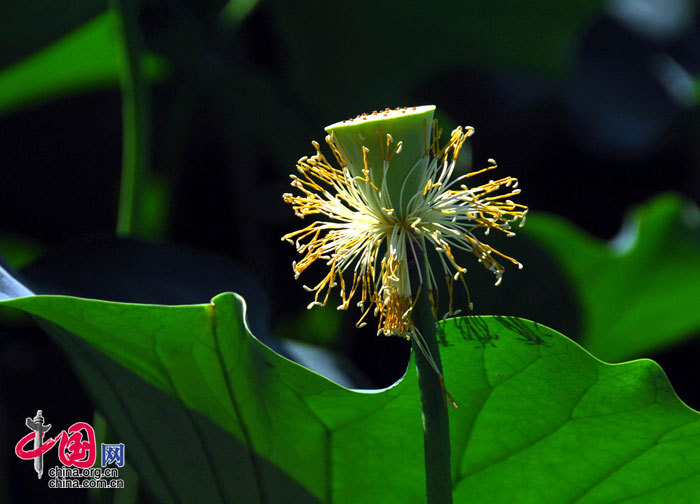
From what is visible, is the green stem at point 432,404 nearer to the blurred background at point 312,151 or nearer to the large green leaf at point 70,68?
the blurred background at point 312,151

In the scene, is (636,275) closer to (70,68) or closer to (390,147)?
(390,147)

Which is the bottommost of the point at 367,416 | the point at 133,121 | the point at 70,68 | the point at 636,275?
the point at 367,416

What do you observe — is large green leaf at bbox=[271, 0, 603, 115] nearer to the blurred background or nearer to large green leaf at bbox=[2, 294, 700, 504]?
the blurred background

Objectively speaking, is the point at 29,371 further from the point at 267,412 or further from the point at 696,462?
the point at 696,462

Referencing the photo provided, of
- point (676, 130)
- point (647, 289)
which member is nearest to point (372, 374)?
point (647, 289)

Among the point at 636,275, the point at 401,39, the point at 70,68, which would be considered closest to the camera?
the point at 636,275

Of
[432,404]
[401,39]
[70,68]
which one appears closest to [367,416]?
[432,404]

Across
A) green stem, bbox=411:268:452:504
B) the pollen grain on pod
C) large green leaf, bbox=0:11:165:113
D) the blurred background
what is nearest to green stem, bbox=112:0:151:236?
the blurred background
